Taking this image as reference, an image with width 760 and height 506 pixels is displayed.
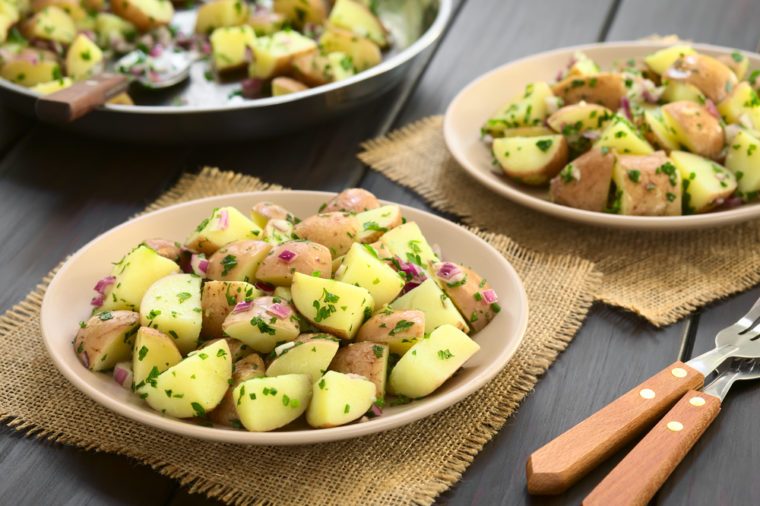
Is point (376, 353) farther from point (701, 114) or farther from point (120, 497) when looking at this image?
point (701, 114)

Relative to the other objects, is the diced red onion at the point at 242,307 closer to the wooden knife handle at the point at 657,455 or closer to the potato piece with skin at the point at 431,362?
the potato piece with skin at the point at 431,362

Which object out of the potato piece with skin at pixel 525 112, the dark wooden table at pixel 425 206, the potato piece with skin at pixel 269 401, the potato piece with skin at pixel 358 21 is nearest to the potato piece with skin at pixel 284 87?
the dark wooden table at pixel 425 206

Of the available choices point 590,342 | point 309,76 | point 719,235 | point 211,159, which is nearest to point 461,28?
point 309,76

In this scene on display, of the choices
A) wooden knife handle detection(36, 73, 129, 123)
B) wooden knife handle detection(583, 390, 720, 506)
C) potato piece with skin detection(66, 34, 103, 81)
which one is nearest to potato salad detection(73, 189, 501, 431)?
wooden knife handle detection(583, 390, 720, 506)

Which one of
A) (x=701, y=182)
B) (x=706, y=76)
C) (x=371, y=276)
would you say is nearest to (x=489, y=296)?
(x=371, y=276)

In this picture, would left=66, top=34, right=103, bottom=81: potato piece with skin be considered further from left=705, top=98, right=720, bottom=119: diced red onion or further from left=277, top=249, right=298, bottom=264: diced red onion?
left=705, top=98, right=720, bottom=119: diced red onion

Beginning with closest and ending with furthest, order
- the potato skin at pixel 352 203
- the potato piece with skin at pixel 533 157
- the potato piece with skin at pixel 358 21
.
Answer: the potato skin at pixel 352 203 < the potato piece with skin at pixel 533 157 < the potato piece with skin at pixel 358 21

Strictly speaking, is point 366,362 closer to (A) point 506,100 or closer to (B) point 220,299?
(B) point 220,299
